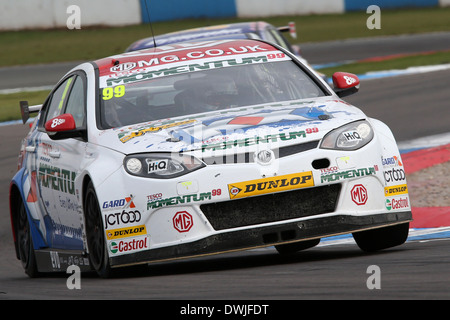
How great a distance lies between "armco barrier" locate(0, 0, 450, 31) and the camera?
1292 inches

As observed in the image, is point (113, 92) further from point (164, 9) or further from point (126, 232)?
point (164, 9)

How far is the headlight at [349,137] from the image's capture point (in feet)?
20.7

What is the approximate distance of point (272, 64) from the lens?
24.8 feet

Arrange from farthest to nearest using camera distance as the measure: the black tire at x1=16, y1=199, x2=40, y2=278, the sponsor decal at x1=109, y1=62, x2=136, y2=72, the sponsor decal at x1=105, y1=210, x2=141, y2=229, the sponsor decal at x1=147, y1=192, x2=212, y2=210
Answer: the black tire at x1=16, y1=199, x2=40, y2=278 < the sponsor decal at x1=109, y1=62, x2=136, y2=72 < the sponsor decal at x1=105, y1=210, x2=141, y2=229 < the sponsor decal at x1=147, y1=192, x2=212, y2=210

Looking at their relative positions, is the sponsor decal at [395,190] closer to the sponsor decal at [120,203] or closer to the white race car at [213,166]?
the white race car at [213,166]

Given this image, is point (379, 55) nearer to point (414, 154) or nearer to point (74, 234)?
point (414, 154)

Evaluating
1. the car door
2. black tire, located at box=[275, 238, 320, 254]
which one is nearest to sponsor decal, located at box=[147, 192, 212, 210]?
the car door

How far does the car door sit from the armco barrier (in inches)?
992

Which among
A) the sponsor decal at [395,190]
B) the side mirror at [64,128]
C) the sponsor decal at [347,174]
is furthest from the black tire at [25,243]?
the sponsor decal at [395,190]

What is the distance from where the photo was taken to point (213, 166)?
609 centimetres

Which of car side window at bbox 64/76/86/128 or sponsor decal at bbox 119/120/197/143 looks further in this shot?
car side window at bbox 64/76/86/128

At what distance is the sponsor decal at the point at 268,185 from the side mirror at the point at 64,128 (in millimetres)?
1385

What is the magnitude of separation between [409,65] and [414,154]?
876 cm

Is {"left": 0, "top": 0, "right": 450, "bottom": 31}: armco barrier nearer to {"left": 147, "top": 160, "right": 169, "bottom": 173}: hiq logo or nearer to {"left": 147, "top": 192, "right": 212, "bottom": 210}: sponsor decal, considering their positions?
{"left": 147, "top": 160, "right": 169, "bottom": 173}: hiq logo
